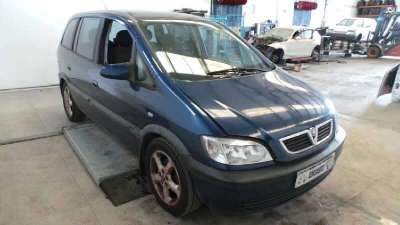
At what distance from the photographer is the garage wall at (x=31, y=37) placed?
19.3 feet

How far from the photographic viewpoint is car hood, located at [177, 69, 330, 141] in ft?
5.65

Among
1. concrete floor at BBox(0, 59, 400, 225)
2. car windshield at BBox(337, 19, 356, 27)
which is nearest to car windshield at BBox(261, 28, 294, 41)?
concrete floor at BBox(0, 59, 400, 225)

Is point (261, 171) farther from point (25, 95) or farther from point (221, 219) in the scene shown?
point (25, 95)

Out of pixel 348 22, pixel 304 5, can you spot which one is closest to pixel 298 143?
pixel 304 5

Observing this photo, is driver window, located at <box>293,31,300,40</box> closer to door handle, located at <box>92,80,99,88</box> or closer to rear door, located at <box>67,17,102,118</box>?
rear door, located at <box>67,17,102,118</box>

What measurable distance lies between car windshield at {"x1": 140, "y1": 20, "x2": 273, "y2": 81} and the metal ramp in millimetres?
1014

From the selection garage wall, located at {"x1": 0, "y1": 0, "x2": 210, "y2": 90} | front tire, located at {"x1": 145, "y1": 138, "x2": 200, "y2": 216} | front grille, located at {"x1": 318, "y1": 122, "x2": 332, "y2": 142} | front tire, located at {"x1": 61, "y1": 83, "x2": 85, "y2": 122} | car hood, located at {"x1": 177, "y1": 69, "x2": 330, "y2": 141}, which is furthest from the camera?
garage wall, located at {"x1": 0, "y1": 0, "x2": 210, "y2": 90}

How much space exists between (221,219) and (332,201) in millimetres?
898

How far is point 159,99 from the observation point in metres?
1.95

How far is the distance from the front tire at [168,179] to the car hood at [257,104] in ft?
1.21

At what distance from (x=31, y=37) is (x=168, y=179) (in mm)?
5510

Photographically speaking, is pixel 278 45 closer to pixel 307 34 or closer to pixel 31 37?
pixel 307 34

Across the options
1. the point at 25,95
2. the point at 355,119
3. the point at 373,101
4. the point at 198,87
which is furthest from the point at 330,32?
the point at 198,87

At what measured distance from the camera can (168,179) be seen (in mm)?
2033
